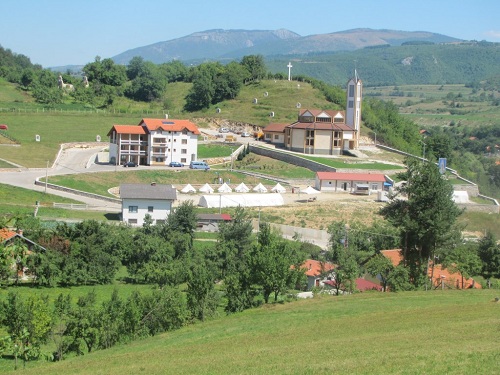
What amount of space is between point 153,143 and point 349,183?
A: 600 inches

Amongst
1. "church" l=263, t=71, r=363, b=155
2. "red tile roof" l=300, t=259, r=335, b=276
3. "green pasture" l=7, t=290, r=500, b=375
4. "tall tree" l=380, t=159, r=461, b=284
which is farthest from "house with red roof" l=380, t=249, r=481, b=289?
"church" l=263, t=71, r=363, b=155

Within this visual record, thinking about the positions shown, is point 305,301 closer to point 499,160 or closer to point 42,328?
point 42,328

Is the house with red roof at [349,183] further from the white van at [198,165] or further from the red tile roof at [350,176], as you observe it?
the white van at [198,165]

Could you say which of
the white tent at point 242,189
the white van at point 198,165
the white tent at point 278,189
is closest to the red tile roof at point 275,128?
the white van at point 198,165

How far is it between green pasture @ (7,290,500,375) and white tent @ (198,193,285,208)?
87.0ft

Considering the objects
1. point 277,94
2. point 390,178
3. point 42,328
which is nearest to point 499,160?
point 277,94

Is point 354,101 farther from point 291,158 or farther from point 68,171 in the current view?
point 68,171

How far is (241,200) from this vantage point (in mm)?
54281

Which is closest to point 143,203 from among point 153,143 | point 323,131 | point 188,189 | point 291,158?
point 188,189

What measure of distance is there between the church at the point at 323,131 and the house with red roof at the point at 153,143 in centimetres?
966

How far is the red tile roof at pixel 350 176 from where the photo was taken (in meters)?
60.8

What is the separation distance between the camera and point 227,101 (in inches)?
3344

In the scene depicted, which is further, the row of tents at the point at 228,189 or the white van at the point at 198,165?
the white van at the point at 198,165

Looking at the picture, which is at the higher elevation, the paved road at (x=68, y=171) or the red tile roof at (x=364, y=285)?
the paved road at (x=68, y=171)
